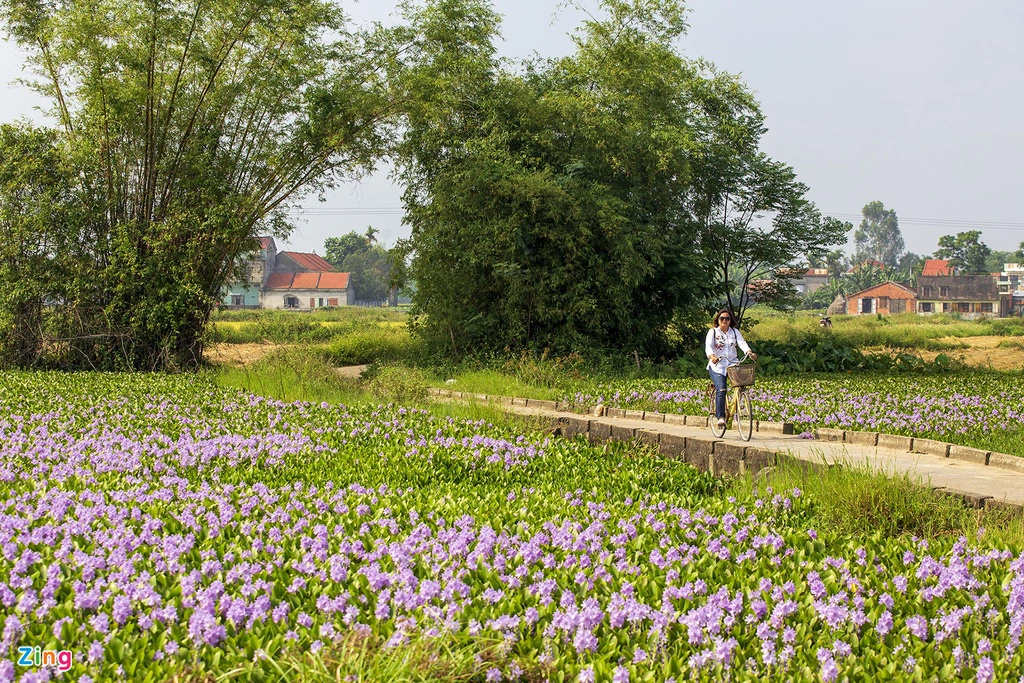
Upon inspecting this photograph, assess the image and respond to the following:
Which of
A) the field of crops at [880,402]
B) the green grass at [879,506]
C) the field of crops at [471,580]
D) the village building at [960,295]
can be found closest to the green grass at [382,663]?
the field of crops at [471,580]

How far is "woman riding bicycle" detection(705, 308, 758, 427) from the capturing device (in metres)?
8.54

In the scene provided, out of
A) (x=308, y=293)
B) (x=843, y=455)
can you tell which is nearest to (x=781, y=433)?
(x=843, y=455)

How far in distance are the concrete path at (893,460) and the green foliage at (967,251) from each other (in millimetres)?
69761

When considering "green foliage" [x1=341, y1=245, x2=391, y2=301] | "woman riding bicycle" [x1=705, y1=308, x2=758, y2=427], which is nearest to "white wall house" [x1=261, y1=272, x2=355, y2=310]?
"green foliage" [x1=341, y1=245, x2=391, y2=301]

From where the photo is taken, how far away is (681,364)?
1570 centimetres

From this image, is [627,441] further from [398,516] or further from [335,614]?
[335,614]

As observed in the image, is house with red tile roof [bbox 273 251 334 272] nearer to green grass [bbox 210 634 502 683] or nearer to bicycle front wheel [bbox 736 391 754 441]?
bicycle front wheel [bbox 736 391 754 441]

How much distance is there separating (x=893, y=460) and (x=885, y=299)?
6578cm

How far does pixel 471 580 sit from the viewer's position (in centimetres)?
390

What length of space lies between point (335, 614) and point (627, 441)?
17.7 feet

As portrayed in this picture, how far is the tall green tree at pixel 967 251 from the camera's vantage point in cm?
7069

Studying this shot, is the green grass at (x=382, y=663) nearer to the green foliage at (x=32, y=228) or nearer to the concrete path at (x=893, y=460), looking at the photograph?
the concrete path at (x=893, y=460)

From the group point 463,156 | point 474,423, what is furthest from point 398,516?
point 463,156

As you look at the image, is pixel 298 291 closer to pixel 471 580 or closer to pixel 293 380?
pixel 293 380
